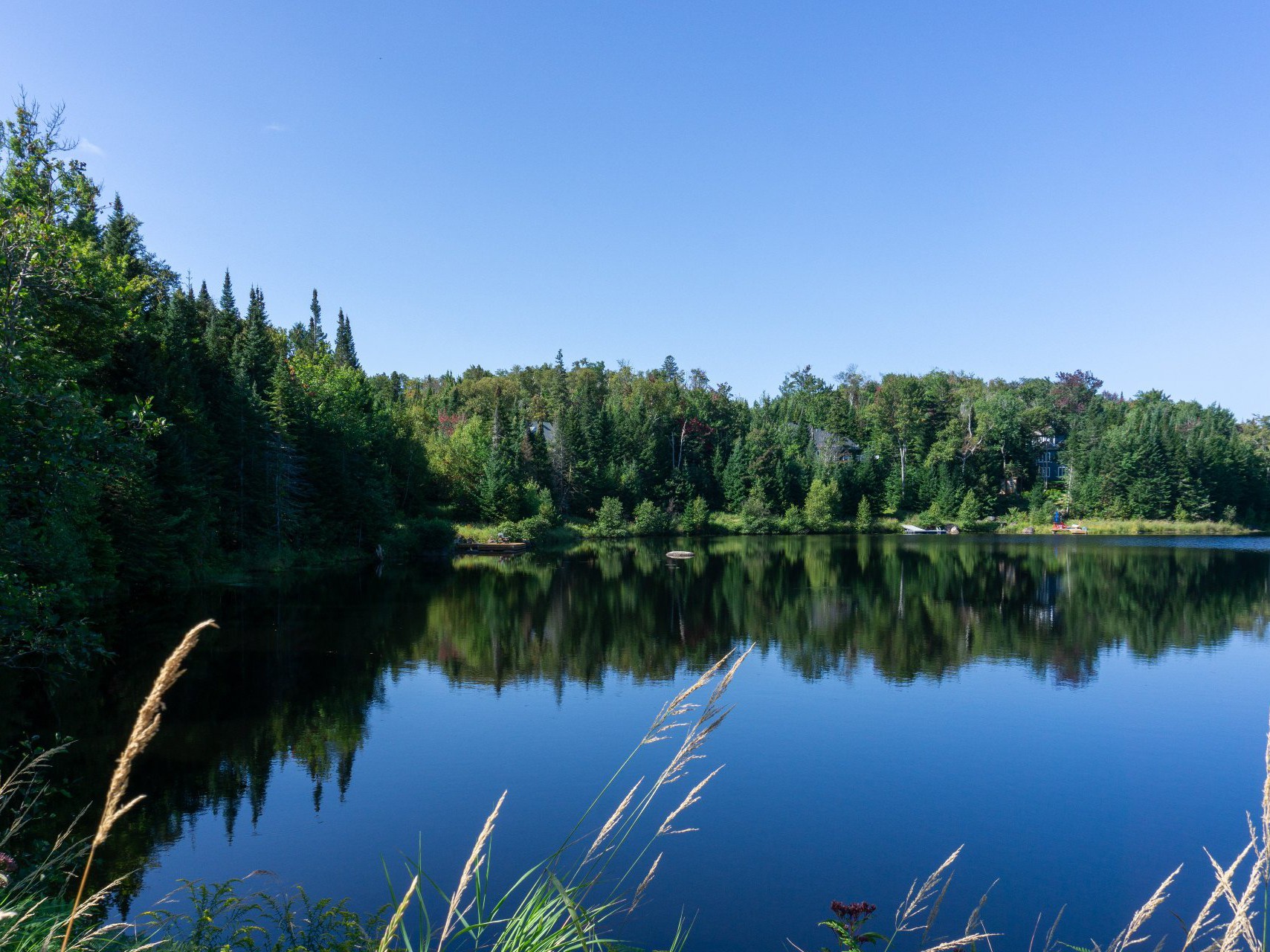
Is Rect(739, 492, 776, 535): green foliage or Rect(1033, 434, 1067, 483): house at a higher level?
Rect(1033, 434, 1067, 483): house

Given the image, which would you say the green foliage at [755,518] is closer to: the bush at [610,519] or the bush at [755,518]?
the bush at [755,518]

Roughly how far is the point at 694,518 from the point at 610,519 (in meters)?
8.77

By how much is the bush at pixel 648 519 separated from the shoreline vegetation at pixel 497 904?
5424 cm

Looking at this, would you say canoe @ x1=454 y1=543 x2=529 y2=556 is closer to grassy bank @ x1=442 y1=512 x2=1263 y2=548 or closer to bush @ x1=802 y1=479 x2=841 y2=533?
grassy bank @ x1=442 y1=512 x2=1263 y2=548

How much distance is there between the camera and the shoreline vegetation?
7.18 feet

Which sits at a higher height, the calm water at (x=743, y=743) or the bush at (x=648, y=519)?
the bush at (x=648, y=519)

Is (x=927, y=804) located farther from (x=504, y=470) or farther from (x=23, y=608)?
(x=504, y=470)

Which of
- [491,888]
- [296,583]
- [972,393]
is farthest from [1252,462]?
[491,888]

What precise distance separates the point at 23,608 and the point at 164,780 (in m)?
4.47

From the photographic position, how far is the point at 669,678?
63.1 ft

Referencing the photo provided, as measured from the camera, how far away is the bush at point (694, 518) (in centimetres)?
7162

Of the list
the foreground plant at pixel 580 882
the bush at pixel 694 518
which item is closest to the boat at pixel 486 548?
the bush at pixel 694 518

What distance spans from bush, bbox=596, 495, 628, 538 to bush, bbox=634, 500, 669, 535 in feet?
5.72

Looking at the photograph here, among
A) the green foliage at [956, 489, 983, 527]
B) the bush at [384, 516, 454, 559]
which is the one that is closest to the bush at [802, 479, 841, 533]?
the green foliage at [956, 489, 983, 527]
